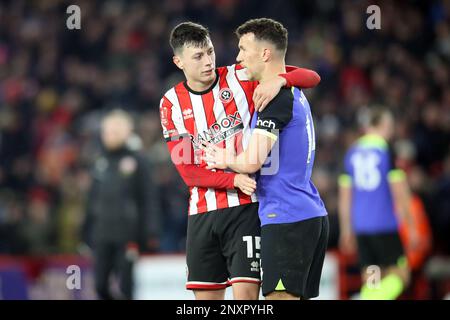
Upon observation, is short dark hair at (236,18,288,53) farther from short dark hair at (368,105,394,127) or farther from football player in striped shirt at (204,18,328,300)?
short dark hair at (368,105,394,127)

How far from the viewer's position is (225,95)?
532 centimetres

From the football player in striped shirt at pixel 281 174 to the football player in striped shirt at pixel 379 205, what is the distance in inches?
143

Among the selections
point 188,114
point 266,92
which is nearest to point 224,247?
point 188,114

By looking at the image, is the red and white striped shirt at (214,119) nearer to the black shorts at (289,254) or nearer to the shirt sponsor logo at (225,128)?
the shirt sponsor logo at (225,128)

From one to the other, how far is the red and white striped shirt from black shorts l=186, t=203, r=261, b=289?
0.21 ft

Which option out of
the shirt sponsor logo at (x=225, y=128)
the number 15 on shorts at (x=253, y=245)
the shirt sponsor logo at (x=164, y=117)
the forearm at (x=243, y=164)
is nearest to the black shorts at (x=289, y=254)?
the number 15 on shorts at (x=253, y=245)

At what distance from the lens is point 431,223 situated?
1136cm

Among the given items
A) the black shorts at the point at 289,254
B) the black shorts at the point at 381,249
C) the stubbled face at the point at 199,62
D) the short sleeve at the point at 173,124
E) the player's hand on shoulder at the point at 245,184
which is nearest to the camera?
the black shorts at the point at 289,254

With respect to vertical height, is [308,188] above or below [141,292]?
above

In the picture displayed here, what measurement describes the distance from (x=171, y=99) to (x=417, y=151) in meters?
7.67

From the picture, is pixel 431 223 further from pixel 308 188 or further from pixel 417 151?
pixel 308 188

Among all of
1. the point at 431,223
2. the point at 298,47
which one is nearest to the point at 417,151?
the point at 431,223

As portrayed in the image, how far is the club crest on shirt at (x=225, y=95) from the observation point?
531cm
